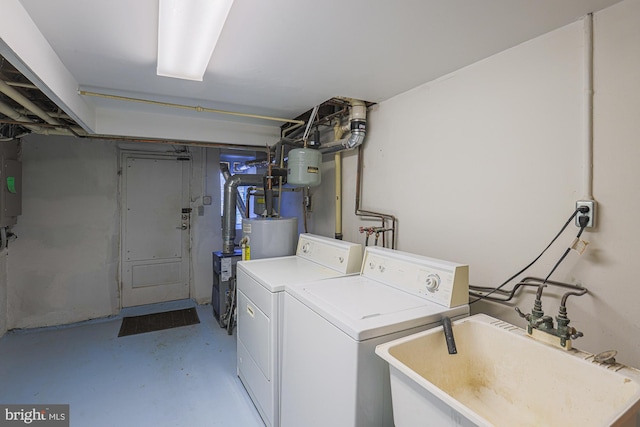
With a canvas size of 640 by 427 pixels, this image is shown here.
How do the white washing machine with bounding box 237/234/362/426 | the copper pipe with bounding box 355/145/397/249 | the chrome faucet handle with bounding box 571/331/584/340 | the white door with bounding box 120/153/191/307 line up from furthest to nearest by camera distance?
the white door with bounding box 120/153/191/307 → the copper pipe with bounding box 355/145/397/249 → the white washing machine with bounding box 237/234/362/426 → the chrome faucet handle with bounding box 571/331/584/340

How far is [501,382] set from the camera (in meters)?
1.27

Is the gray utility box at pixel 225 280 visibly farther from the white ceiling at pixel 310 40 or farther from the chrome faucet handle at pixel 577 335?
the chrome faucet handle at pixel 577 335

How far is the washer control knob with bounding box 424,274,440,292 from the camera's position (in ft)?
4.97

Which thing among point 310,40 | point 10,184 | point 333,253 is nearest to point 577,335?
point 333,253

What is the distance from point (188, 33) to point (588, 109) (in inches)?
69.8

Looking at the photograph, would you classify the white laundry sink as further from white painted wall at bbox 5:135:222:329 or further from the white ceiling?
white painted wall at bbox 5:135:222:329

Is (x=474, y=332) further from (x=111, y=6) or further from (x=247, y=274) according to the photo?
(x=111, y=6)

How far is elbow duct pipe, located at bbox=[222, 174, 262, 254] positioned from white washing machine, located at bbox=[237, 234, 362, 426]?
1170 millimetres

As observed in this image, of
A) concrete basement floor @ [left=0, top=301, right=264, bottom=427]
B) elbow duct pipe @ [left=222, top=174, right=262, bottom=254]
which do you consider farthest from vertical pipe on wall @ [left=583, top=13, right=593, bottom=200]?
elbow duct pipe @ [left=222, top=174, right=262, bottom=254]

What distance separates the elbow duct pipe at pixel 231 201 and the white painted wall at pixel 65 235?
1.40m

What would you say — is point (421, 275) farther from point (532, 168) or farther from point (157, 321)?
point (157, 321)

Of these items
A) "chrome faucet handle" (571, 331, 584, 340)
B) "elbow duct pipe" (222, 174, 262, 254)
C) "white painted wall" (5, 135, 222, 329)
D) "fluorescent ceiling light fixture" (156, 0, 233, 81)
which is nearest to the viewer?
"chrome faucet handle" (571, 331, 584, 340)

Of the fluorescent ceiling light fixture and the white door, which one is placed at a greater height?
the fluorescent ceiling light fixture

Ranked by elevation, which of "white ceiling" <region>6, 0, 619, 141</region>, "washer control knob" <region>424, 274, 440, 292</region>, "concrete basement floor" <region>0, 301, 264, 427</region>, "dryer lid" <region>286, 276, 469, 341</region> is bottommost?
"concrete basement floor" <region>0, 301, 264, 427</region>
